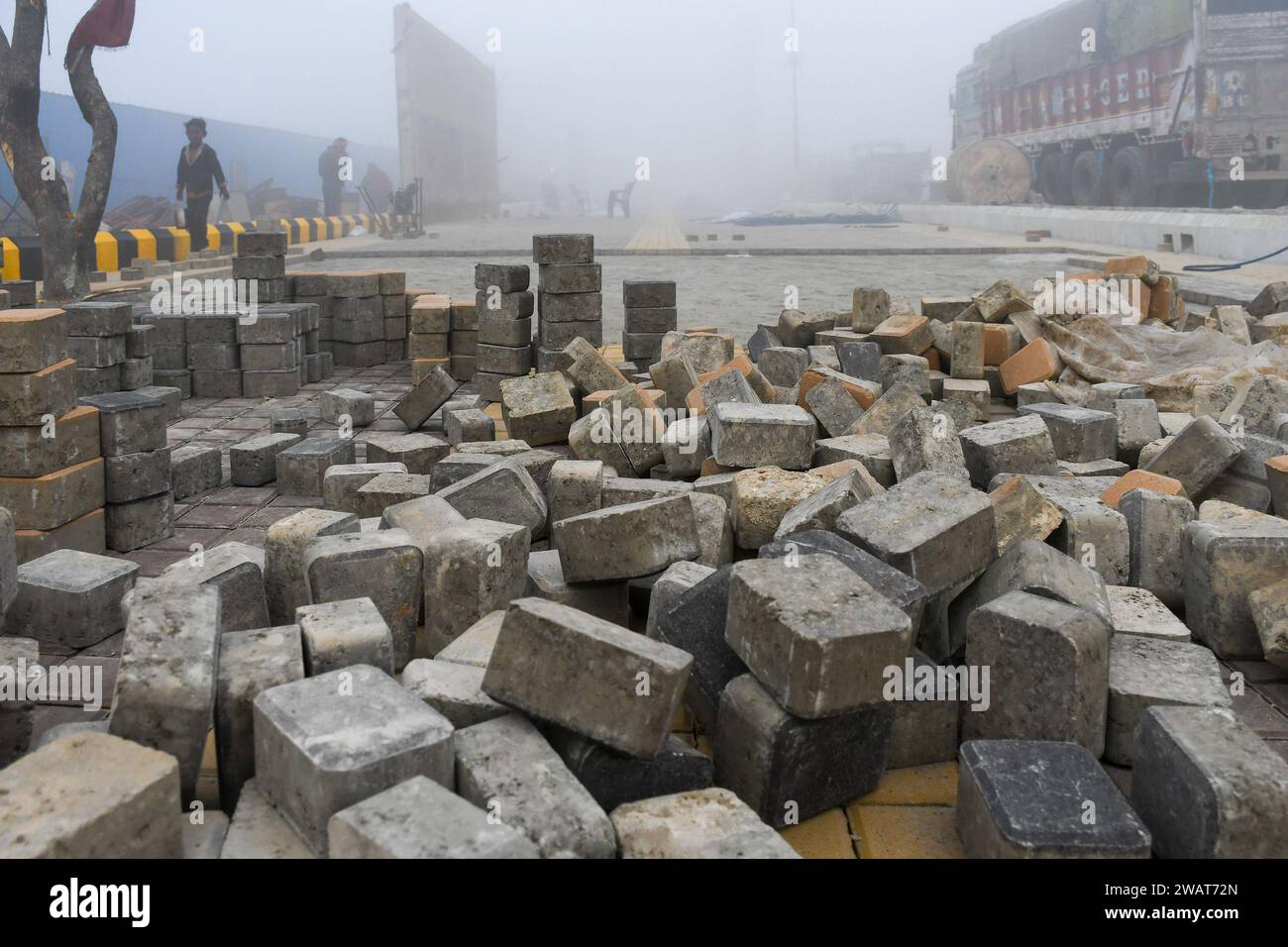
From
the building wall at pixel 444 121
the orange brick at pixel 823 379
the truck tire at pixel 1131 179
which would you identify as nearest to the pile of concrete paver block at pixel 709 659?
the orange brick at pixel 823 379

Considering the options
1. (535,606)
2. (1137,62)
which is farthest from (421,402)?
(1137,62)

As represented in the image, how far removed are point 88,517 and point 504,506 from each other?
1.96 m

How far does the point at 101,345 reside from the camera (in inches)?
286

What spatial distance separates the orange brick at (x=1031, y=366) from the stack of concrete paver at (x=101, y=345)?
6117 millimetres

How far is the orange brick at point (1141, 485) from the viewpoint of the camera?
469 cm

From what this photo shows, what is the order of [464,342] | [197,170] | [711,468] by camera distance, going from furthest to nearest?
[197,170] < [464,342] < [711,468]

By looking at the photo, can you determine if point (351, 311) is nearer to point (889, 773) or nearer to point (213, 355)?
point (213, 355)

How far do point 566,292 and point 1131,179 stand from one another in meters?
18.0

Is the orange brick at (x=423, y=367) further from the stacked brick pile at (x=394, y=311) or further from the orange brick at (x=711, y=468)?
the orange brick at (x=711, y=468)

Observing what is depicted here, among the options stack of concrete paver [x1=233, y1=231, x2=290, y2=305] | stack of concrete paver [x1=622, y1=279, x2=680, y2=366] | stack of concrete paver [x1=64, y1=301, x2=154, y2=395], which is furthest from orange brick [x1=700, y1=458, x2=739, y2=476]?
stack of concrete paver [x1=233, y1=231, x2=290, y2=305]

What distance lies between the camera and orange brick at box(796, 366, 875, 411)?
6.21 metres

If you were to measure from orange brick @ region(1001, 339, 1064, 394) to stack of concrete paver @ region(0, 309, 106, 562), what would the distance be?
18.8ft

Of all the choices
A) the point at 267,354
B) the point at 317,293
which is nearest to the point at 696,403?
the point at 267,354
